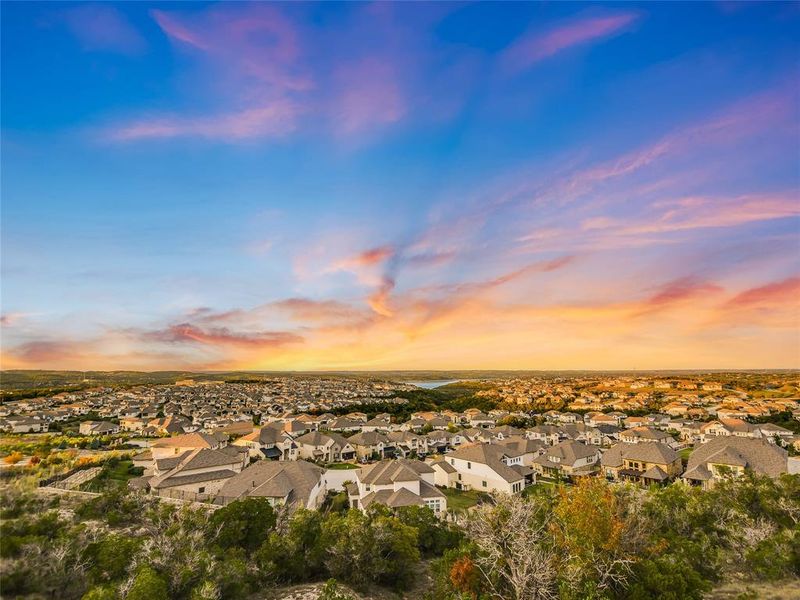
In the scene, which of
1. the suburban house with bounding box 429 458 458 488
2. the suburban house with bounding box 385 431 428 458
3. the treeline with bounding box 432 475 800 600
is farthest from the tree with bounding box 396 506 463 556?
the suburban house with bounding box 385 431 428 458

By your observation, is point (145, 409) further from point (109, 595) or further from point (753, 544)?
point (753, 544)

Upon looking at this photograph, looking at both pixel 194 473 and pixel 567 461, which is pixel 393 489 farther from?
pixel 567 461

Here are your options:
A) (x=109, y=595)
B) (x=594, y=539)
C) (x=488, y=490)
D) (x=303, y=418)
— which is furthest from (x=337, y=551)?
(x=303, y=418)

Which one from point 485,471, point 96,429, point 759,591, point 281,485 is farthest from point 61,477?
point 759,591

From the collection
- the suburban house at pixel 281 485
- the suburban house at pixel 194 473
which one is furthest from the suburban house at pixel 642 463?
the suburban house at pixel 194 473

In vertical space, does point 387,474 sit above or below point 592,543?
below

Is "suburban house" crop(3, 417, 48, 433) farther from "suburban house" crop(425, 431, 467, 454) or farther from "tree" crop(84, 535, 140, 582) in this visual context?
"tree" crop(84, 535, 140, 582)
